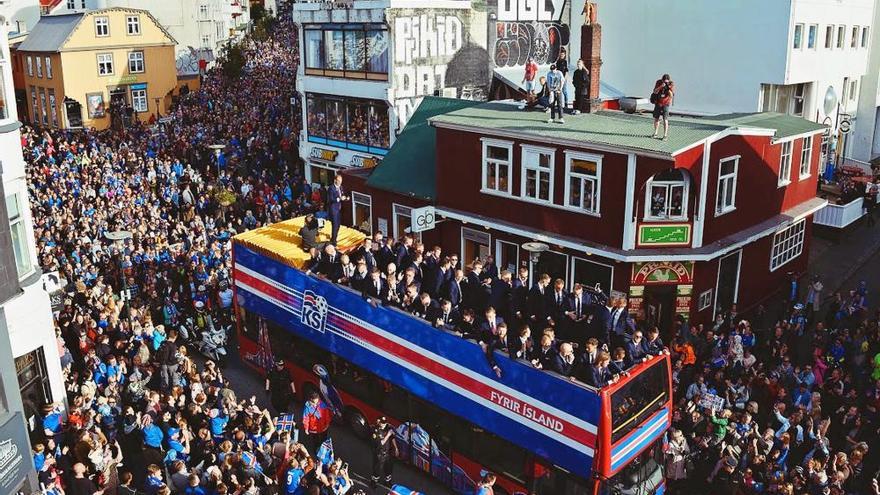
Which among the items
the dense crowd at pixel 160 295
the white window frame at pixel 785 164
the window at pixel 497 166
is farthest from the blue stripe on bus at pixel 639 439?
the white window frame at pixel 785 164

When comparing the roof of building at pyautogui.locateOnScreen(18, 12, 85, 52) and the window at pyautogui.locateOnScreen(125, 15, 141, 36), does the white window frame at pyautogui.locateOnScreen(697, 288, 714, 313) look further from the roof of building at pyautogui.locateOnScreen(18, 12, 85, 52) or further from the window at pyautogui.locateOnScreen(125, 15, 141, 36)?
the window at pyautogui.locateOnScreen(125, 15, 141, 36)

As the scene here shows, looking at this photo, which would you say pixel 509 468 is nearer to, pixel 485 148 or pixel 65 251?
pixel 485 148

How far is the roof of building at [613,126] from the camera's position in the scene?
1925cm

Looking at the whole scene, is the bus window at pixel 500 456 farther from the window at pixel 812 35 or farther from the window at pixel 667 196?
the window at pixel 812 35

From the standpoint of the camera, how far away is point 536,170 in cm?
2148

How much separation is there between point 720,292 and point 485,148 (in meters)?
8.09

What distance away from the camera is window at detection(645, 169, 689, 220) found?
19.7 metres

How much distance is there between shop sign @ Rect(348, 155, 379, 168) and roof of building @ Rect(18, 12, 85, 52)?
2825 cm

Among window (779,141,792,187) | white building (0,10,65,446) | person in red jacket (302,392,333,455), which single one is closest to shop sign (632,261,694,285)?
window (779,141,792,187)

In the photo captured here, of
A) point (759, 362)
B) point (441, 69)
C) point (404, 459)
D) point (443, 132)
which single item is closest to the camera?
point (404, 459)

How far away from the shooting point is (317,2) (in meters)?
35.5

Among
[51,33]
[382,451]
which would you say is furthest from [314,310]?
[51,33]

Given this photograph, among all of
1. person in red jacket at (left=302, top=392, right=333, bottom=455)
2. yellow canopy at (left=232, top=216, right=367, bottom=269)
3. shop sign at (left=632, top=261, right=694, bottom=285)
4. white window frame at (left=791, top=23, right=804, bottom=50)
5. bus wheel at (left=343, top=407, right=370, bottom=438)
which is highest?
white window frame at (left=791, top=23, right=804, bottom=50)

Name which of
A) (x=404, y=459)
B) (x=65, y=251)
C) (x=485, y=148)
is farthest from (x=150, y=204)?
(x=404, y=459)
